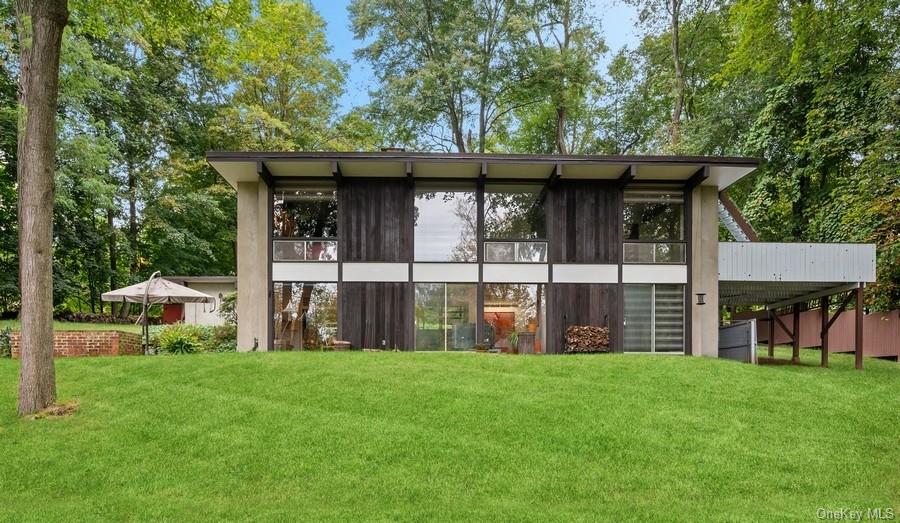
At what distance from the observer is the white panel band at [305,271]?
1404 cm

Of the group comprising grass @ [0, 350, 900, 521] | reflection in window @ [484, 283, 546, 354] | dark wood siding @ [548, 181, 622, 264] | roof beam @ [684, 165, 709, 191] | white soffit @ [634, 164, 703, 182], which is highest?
white soffit @ [634, 164, 703, 182]

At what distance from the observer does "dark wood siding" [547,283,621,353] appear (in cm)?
1420

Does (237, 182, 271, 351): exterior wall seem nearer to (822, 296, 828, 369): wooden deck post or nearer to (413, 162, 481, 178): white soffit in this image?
(413, 162, 481, 178): white soffit

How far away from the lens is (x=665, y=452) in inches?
257

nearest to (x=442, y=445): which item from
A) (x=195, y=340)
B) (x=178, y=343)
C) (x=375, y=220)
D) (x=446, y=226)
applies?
(x=446, y=226)

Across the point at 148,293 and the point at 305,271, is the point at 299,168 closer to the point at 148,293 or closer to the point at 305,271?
the point at 305,271

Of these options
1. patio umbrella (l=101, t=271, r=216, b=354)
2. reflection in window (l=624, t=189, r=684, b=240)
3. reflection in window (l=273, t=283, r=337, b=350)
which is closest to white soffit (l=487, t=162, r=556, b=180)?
reflection in window (l=624, t=189, r=684, b=240)

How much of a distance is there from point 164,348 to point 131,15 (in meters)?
7.66

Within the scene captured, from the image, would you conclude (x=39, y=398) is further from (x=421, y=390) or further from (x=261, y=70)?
A: (x=261, y=70)

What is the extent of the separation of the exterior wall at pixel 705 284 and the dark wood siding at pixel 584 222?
2.01m

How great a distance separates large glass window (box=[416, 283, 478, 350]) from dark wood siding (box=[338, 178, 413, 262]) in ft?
3.92

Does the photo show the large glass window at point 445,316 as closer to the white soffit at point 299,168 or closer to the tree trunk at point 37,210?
the white soffit at point 299,168

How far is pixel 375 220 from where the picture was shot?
1441 centimetres

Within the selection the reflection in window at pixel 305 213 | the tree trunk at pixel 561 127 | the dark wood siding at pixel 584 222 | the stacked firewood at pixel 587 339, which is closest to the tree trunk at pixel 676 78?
the tree trunk at pixel 561 127
